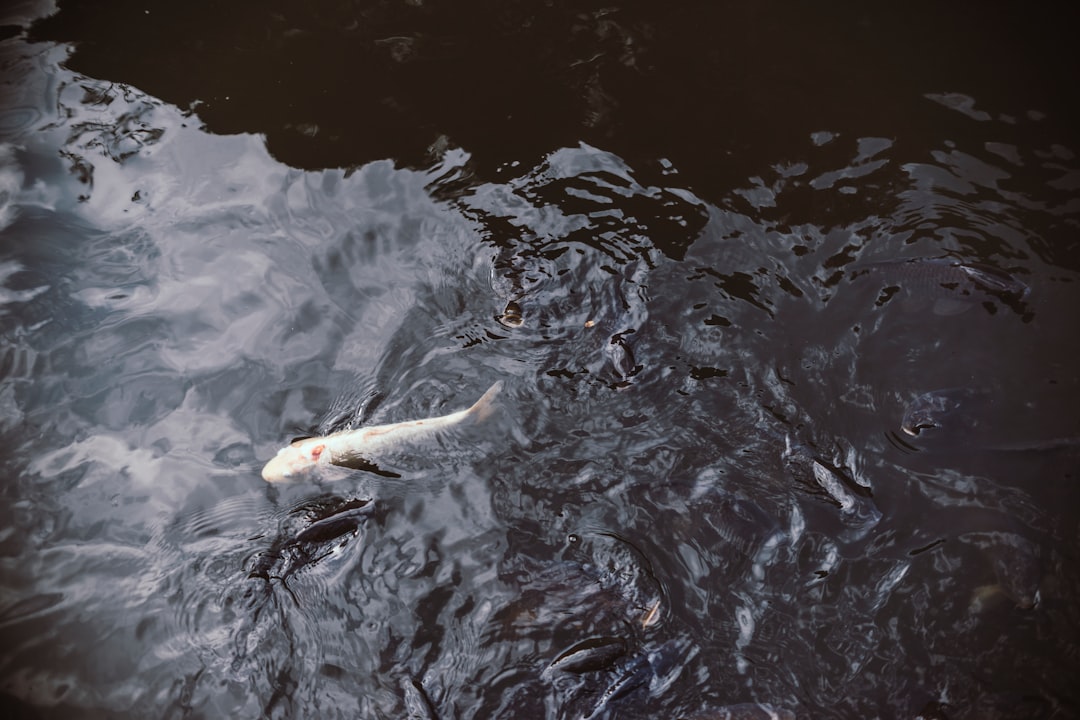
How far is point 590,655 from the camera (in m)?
2.70

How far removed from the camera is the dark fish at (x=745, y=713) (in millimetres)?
2559

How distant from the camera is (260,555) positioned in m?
2.99

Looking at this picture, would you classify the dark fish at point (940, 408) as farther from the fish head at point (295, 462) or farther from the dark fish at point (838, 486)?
the fish head at point (295, 462)

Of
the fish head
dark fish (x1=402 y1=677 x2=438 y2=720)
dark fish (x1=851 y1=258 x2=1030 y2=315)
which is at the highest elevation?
dark fish (x1=851 y1=258 x2=1030 y2=315)

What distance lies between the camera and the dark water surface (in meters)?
2.78

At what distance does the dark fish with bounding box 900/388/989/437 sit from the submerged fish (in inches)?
86.0

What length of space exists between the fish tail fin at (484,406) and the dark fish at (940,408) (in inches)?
73.5

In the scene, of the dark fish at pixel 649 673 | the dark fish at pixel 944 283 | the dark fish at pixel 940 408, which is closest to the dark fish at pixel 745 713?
the dark fish at pixel 649 673

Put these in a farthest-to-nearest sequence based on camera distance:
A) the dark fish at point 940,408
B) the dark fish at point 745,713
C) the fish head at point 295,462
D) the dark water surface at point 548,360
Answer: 1. the dark fish at point 940,408
2. the fish head at point 295,462
3. the dark water surface at point 548,360
4. the dark fish at point 745,713

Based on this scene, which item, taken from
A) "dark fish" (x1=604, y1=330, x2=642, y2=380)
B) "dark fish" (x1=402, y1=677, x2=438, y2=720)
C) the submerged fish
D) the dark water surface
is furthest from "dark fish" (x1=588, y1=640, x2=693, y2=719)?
the submerged fish

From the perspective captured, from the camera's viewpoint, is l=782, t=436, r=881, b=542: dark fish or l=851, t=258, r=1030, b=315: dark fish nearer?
l=782, t=436, r=881, b=542: dark fish

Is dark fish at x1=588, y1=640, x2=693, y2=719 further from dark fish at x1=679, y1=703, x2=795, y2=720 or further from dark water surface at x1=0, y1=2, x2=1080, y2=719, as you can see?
dark fish at x1=679, y1=703, x2=795, y2=720

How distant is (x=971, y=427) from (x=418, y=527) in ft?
8.29

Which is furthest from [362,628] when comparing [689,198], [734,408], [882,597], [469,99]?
[469,99]
